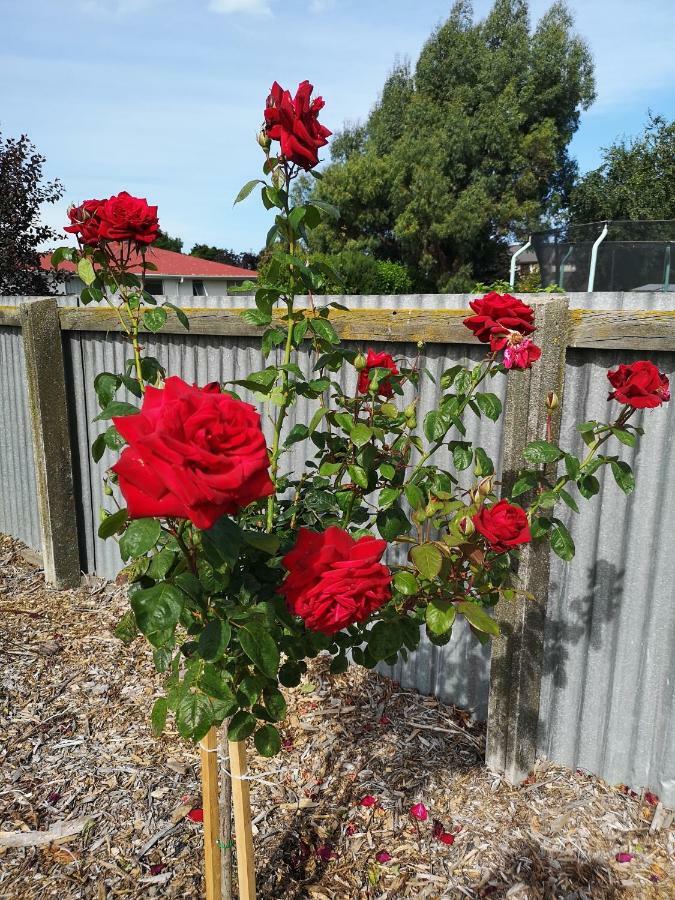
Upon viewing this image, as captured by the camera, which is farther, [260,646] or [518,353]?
[518,353]

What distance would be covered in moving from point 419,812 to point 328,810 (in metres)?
0.34

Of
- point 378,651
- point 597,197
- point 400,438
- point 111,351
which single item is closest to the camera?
point 378,651

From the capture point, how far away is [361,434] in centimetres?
153

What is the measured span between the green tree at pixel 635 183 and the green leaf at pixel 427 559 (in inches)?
994

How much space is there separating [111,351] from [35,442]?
33.9 inches

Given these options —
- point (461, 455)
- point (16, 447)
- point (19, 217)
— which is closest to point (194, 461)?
point (461, 455)

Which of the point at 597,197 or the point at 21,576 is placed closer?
the point at 21,576

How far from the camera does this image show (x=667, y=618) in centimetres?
245

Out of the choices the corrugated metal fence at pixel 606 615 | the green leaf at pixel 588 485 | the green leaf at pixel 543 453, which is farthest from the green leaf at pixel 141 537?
the corrugated metal fence at pixel 606 615

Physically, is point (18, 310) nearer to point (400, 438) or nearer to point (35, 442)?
point (35, 442)

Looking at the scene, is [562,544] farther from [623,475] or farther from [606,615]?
[606,615]

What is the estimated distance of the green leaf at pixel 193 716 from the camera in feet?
3.96

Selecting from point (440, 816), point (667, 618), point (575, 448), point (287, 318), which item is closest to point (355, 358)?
point (287, 318)

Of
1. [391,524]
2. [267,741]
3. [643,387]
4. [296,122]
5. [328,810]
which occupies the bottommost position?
[328,810]
